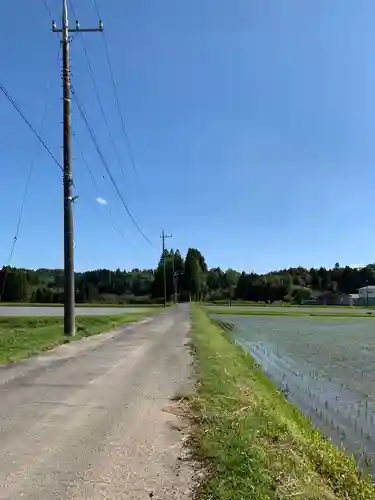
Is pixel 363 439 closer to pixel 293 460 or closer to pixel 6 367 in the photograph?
pixel 293 460

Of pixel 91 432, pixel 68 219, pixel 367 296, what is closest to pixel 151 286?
pixel 367 296

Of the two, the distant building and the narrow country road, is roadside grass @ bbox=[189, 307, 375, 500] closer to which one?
the narrow country road

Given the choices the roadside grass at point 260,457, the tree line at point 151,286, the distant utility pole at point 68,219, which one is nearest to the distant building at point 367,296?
the tree line at point 151,286

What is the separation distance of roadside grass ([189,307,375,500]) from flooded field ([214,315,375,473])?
1040 millimetres

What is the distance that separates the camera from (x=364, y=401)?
A: 569 inches

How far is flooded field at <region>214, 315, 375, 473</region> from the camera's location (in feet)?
35.8

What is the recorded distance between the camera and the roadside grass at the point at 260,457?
5395 millimetres

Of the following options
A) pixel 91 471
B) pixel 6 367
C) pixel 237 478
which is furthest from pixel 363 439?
pixel 6 367

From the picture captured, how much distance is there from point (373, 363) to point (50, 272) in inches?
6014

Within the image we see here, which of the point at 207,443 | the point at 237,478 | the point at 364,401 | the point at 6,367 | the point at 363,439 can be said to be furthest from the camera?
the point at 364,401

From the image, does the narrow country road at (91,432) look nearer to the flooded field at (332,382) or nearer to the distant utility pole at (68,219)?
the flooded field at (332,382)

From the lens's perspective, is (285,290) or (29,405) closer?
(29,405)

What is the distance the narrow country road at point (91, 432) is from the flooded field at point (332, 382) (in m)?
3.17

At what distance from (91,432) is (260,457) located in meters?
2.39
